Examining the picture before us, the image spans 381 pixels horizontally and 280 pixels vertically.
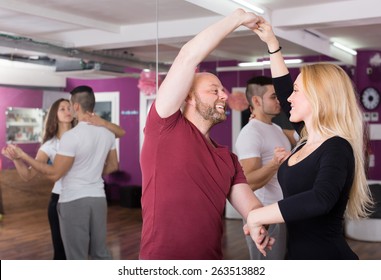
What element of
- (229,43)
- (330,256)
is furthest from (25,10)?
(330,256)

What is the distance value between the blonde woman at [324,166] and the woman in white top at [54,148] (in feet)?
6.02

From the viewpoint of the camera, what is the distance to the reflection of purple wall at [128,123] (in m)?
4.11

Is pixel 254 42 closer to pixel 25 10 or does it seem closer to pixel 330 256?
pixel 25 10

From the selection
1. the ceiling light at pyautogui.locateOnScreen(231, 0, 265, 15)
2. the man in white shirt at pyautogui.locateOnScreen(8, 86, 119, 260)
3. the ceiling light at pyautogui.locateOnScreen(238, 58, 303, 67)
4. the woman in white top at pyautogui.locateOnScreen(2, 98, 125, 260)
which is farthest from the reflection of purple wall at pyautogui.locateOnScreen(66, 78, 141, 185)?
the ceiling light at pyautogui.locateOnScreen(238, 58, 303, 67)

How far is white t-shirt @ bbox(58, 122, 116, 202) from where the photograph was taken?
3.54 metres

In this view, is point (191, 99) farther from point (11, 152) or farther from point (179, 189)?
point (11, 152)

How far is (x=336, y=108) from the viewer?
2.04 meters

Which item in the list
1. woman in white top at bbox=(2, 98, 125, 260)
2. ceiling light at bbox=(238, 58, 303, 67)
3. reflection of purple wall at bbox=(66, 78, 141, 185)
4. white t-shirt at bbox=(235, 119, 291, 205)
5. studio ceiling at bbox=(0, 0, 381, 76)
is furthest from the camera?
ceiling light at bbox=(238, 58, 303, 67)

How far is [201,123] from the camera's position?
2213 mm

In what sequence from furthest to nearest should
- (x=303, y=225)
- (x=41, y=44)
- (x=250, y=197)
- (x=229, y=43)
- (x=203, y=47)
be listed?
(x=229, y=43) < (x=41, y=44) < (x=250, y=197) < (x=303, y=225) < (x=203, y=47)

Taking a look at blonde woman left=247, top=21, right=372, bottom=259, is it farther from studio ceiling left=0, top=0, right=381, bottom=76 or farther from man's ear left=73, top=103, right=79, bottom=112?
studio ceiling left=0, top=0, right=381, bottom=76

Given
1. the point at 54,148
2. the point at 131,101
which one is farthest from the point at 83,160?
the point at 131,101

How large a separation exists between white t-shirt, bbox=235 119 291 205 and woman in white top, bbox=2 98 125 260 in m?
1.07

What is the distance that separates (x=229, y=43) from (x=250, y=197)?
316 centimetres
